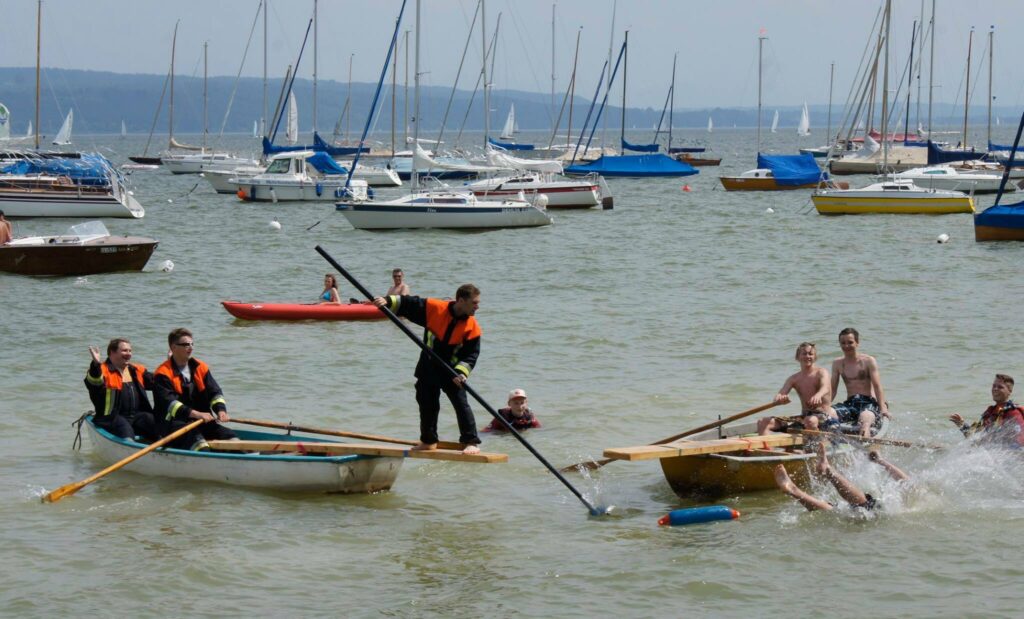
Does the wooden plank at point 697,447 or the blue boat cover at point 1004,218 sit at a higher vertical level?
the blue boat cover at point 1004,218

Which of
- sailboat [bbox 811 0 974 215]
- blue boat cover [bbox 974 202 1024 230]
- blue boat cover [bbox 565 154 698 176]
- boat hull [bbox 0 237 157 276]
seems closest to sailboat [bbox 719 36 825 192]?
blue boat cover [bbox 565 154 698 176]

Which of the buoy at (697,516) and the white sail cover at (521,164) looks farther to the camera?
the white sail cover at (521,164)

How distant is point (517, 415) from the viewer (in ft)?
47.0

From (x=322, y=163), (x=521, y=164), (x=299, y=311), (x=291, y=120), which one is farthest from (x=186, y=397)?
(x=291, y=120)

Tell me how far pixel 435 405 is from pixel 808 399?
11.8ft

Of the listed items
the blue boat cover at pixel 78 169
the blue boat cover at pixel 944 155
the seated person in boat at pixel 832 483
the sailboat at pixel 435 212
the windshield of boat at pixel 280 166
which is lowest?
the seated person in boat at pixel 832 483

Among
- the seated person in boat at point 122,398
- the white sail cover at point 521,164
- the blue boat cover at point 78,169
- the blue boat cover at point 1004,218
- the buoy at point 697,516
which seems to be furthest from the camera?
the white sail cover at point 521,164

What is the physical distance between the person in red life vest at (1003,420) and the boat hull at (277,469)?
5.21m

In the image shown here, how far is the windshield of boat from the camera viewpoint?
5231 centimetres

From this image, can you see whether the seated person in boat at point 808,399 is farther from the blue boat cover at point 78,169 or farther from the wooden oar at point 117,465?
the blue boat cover at point 78,169

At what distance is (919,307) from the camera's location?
78.0ft

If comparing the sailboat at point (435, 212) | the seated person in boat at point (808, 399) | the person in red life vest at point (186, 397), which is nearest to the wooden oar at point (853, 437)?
the seated person in boat at point (808, 399)

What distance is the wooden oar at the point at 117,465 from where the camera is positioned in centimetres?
1170

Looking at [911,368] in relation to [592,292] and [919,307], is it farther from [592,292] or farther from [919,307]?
[592,292]
